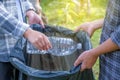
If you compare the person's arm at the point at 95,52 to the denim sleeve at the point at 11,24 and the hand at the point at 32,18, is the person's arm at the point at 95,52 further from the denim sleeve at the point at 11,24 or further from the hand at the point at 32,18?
the hand at the point at 32,18

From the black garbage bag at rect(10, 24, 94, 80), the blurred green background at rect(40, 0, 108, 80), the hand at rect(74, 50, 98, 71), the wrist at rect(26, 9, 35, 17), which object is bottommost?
the blurred green background at rect(40, 0, 108, 80)

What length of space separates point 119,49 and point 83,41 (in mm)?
410

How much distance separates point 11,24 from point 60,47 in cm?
43

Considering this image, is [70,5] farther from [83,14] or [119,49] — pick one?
[119,49]

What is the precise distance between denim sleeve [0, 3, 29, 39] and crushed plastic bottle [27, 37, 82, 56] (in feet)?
0.85

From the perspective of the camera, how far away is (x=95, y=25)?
2.03 metres

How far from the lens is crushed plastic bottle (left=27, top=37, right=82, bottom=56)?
210 centimetres

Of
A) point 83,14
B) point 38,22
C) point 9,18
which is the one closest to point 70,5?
point 83,14

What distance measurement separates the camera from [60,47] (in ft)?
7.14

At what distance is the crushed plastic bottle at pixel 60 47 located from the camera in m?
A: 2.10

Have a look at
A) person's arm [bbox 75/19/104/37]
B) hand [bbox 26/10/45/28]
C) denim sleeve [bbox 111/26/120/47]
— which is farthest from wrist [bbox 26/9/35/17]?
denim sleeve [bbox 111/26/120/47]

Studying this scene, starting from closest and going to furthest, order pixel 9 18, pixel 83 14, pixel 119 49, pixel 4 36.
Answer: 1. pixel 119 49
2. pixel 9 18
3. pixel 4 36
4. pixel 83 14

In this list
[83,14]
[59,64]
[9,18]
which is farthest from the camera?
[83,14]

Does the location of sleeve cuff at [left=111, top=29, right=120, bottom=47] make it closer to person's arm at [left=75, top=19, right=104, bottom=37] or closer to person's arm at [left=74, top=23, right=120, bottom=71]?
person's arm at [left=74, top=23, right=120, bottom=71]
